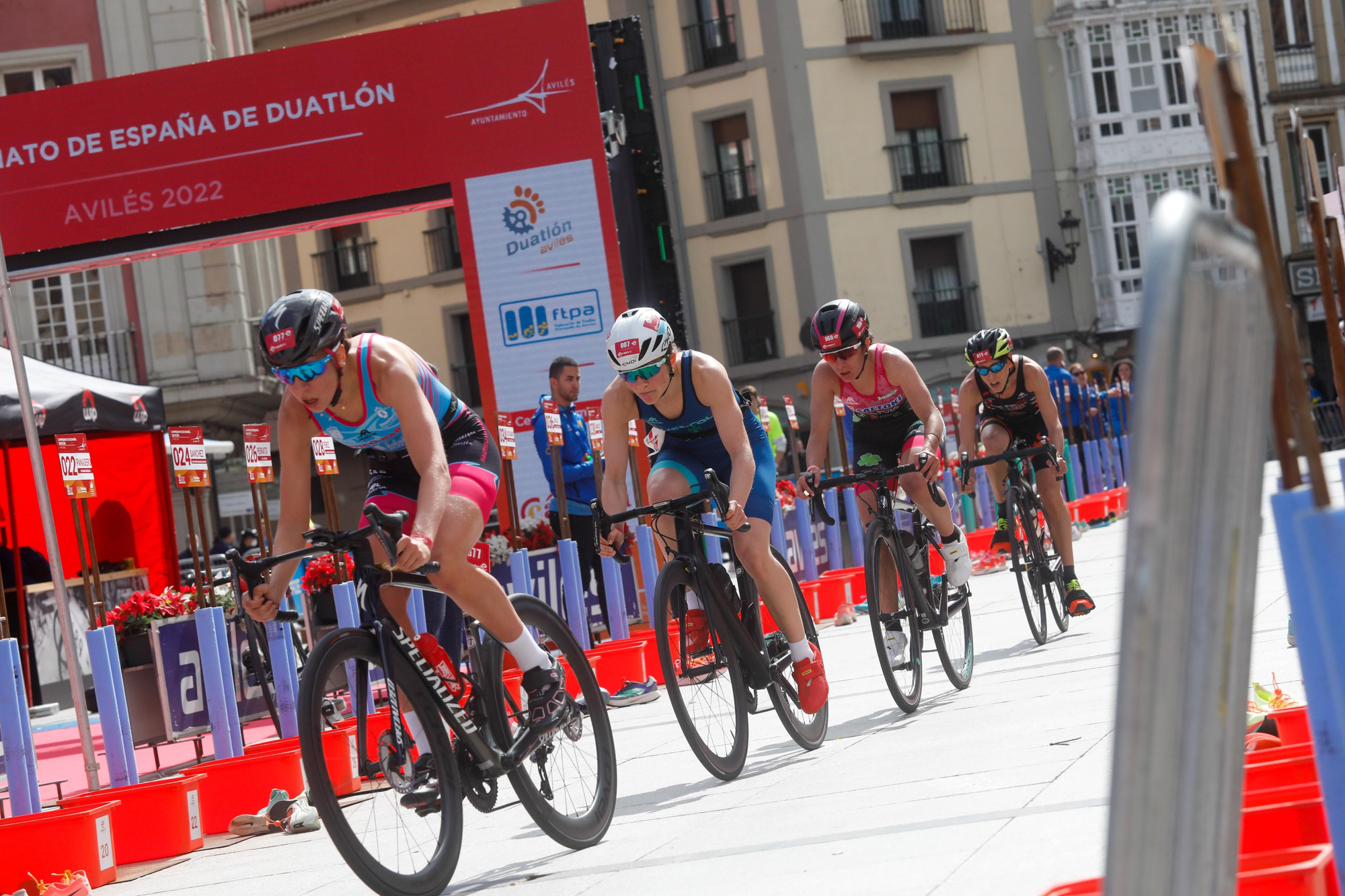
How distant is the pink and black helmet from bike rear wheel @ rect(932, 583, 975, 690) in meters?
1.29

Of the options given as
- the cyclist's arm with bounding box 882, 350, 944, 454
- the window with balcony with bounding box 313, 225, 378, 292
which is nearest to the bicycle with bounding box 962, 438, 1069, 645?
the cyclist's arm with bounding box 882, 350, 944, 454

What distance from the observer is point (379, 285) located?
4000 centimetres

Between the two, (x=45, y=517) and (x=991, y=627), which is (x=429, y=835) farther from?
(x=991, y=627)

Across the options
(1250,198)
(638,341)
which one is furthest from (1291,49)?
(1250,198)

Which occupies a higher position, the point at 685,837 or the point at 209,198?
the point at 209,198

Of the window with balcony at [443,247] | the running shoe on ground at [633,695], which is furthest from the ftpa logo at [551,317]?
the window with balcony at [443,247]

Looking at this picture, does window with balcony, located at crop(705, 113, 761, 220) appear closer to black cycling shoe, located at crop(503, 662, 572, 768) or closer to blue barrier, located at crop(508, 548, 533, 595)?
blue barrier, located at crop(508, 548, 533, 595)

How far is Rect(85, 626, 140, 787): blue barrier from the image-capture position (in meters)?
6.75

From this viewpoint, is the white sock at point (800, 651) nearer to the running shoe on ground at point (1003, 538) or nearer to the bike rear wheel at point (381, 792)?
the bike rear wheel at point (381, 792)

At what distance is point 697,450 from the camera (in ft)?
20.7

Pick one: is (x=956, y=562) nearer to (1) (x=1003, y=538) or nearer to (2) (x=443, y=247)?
(1) (x=1003, y=538)

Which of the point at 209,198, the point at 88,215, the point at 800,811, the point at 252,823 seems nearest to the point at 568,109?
the point at 209,198

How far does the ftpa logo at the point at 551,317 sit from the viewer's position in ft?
50.1

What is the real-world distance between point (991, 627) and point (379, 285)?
3241 centimetres
